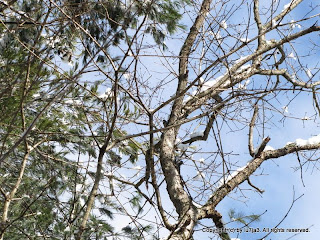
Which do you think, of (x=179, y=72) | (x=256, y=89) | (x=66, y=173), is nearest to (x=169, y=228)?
(x=256, y=89)

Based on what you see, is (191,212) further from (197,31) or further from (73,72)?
(73,72)

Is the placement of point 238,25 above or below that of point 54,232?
above

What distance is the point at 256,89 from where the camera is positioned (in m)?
3.17

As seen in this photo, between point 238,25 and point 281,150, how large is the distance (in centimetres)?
118

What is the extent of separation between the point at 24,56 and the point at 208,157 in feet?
9.73

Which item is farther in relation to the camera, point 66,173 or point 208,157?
point 66,173

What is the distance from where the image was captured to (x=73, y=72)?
5801mm

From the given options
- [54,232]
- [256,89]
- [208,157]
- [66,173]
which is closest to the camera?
[256,89]

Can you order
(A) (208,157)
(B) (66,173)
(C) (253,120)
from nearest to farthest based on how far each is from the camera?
(A) (208,157), (C) (253,120), (B) (66,173)

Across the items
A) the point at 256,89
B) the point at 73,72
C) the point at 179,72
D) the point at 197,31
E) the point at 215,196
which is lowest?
the point at 215,196

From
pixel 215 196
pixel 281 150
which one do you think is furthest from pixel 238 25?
pixel 215 196

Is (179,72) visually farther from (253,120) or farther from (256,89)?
(256,89)

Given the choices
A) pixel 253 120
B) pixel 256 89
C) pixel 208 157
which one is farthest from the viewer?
pixel 253 120

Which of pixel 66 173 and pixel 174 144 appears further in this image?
pixel 66 173
